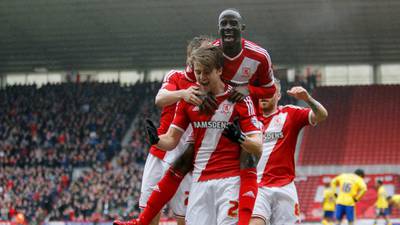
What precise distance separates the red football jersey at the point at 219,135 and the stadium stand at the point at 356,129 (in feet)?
84.1

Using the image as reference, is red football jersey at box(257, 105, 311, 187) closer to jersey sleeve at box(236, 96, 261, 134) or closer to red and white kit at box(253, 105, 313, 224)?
red and white kit at box(253, 105, 313, 224)

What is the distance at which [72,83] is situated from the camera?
4028 centimetres

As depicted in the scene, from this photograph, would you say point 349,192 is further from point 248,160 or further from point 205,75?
point 205,75

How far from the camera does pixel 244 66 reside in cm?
732

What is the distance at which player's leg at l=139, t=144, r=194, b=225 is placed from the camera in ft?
22.9

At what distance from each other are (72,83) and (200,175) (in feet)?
112

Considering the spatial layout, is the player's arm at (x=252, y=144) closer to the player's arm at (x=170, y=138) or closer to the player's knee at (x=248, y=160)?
the player's knee at (x=248, y=160)

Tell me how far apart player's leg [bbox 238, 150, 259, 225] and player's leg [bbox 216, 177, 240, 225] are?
6 centimetres

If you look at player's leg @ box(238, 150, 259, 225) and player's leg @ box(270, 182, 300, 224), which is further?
player's leg @ box(270, 182, 300, 224)

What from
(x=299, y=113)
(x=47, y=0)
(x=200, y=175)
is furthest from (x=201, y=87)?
(x=47, y=0)

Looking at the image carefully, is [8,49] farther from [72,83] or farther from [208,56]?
[208,56]

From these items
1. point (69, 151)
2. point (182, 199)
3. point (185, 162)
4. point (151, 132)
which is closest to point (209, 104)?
point (151, 132)

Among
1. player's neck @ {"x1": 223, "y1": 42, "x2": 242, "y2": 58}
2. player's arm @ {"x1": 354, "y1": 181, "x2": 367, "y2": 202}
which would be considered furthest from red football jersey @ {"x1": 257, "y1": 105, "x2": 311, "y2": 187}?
player's arm @ {"x1": 354, "y1": 181, "x2": 367, "y2": 202}

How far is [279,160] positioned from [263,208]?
61 cm
